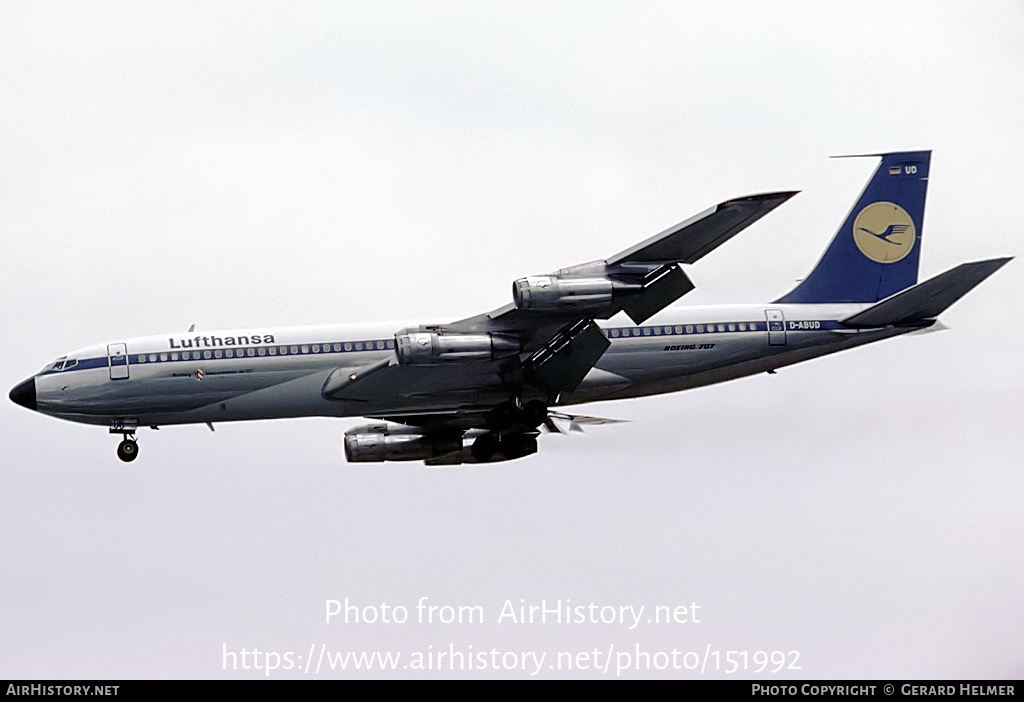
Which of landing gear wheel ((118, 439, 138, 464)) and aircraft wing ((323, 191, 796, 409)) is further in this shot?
landing gear wheel ((118, 439, 138, 464))

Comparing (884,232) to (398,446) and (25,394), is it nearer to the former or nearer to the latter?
(398,446)

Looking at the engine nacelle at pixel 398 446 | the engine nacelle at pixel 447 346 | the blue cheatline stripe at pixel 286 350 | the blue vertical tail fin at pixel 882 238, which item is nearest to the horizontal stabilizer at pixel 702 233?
the engine nacelle at pixel 447 346

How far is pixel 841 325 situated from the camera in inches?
1604

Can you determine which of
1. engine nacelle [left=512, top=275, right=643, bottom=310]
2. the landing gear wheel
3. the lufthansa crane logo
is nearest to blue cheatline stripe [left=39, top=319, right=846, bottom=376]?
the landing gear wheel

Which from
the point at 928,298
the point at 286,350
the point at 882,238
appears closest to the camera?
the point at 928,298

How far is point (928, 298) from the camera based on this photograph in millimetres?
38844

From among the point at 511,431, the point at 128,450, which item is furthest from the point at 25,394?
the point at 511,431

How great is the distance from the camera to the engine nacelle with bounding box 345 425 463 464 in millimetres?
43594

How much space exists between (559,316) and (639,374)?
473 centimetres

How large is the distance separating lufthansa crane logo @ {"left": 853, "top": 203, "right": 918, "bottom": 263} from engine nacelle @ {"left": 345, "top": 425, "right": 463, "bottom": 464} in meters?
13.5

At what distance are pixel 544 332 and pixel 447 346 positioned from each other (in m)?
2.59

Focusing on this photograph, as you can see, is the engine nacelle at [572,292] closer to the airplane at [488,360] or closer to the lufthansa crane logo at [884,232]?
the airplane at [488,360]

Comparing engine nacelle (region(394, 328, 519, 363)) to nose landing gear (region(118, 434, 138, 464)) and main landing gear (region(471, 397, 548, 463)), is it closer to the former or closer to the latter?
main landing gear (region(471, 397, 548, 463))
